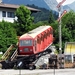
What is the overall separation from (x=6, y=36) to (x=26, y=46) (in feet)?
22.7

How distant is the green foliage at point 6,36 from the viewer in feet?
155

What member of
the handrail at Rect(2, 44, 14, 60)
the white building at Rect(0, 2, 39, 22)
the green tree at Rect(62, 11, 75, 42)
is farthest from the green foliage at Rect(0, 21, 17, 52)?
the white building at Rect(0, 2, 39, 22)

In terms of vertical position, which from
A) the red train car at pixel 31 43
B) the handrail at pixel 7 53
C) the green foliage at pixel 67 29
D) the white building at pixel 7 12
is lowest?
the handrail at pixel 7 53

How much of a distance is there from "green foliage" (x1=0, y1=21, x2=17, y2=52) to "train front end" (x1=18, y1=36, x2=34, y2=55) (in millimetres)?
4151

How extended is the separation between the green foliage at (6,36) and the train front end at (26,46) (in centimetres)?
415

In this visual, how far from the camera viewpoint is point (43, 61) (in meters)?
40.2

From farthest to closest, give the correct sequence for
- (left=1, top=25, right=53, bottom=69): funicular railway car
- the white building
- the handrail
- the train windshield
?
1. the white building
2. the handrail
3. the train windshield
4. (left=1, top=25, right=53, bottom=69): funicular railway car

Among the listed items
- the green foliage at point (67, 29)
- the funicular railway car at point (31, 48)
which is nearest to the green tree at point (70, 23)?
the green foliage at point (67, 29)

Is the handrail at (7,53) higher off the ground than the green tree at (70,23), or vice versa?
the green tree at (70,23)

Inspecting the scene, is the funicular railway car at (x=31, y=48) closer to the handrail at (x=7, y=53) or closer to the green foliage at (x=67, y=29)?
the handrail at (x=7, y=53)

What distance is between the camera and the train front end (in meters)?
42.8

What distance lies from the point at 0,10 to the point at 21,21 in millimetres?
10103

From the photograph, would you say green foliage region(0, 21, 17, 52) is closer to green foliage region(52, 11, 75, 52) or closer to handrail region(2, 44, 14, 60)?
handrail region(2, 44, 14, 60)

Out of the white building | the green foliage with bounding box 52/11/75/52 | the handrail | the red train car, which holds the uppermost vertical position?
the white building
